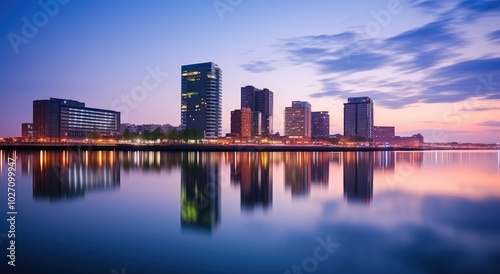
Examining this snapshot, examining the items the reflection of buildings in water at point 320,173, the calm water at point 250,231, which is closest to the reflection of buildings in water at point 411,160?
the reflection of buildings in water at point 320,173

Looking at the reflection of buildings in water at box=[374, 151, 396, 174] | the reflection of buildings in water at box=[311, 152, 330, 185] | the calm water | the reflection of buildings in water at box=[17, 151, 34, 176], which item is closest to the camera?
the calm water

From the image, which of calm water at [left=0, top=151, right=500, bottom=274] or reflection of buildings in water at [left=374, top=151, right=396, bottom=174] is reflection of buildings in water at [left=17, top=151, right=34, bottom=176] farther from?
reflection of buildings in water at [left=374, top=151, right=396, bottom=174]

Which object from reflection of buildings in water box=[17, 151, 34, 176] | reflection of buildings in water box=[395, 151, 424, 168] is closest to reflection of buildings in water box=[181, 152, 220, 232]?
reflection of buildings in water box=[17, 151, 34, 176]

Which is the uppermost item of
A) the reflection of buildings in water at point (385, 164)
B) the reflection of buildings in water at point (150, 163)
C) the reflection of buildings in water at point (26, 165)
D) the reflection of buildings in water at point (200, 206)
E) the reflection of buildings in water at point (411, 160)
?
the reflection of buildings in water at point (200, 206)

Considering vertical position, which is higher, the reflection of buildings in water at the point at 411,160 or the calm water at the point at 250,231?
the calm water at the point at 250,231

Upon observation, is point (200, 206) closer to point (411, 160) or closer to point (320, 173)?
point (320, 173)

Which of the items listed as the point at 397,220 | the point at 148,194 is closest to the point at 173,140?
the point at 148,194

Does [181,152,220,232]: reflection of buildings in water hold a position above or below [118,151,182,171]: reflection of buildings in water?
above

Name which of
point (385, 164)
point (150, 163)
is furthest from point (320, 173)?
point (150, 163)

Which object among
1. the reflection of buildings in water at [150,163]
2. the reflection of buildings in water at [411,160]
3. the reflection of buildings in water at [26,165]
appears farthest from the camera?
the reflection of buildings in water at [411,160]

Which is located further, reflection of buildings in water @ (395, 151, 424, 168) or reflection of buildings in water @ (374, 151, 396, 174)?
reflection of buildings in water @ (395, 151, 424, 168)

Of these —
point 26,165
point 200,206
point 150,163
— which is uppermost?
point 200,206

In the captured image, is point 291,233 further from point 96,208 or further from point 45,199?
point 45,199

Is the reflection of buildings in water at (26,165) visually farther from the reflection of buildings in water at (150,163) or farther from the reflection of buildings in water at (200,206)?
the reflection of buildings in water at (200,206)
